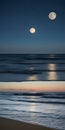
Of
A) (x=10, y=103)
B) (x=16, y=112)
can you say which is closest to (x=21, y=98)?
(x=10, y=103)

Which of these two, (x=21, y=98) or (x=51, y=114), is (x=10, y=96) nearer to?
(x=21, y=98)

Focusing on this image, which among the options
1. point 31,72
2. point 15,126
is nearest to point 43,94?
point 15,126

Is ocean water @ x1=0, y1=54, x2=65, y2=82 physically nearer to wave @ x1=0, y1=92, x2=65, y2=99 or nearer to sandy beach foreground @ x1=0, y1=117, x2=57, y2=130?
wave @ x1=0, y1=92, x2=65, y2=99

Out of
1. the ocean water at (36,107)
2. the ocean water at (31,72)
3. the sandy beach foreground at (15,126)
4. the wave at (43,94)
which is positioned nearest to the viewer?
the sandy beach foreground at (15,126)

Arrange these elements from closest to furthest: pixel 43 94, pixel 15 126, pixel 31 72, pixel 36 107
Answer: pixel 15 126, pixel 36 107, pixel 43 94, pixel 31 72

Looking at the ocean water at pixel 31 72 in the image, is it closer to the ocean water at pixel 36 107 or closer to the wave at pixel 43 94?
the wave at pixel 43 94

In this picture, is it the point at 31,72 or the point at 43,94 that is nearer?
the point at 43,94

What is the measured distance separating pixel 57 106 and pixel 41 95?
4.94 ft

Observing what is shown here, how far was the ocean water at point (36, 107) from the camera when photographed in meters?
4.52

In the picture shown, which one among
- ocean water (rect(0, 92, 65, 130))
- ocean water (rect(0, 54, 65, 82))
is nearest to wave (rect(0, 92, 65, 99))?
ocean water (rect(0, 92, 65, 130))

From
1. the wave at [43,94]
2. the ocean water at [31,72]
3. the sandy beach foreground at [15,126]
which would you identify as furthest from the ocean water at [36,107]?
the ocean water at [31,72]

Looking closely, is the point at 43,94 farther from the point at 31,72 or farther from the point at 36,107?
the point at 31,72

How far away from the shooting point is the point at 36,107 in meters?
5.65

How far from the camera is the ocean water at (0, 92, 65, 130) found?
4.52 m
